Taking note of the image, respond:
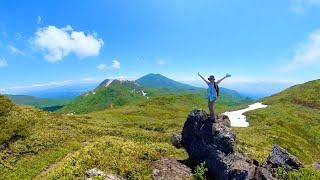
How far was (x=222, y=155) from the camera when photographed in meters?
25.3

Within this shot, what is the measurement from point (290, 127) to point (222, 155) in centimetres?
5897

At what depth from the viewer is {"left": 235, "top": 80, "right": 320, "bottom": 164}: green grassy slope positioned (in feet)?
181

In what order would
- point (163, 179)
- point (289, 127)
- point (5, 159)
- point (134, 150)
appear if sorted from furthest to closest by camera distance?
point (289, 127), point (5, 159), point (134, 150), point (163, 179)

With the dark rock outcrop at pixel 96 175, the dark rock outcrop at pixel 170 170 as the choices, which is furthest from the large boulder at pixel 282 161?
the dark rock outcrop at pixel 96 175

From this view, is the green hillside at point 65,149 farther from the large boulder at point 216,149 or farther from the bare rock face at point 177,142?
the large boulder at point 216,149

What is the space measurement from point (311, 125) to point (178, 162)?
212 feet

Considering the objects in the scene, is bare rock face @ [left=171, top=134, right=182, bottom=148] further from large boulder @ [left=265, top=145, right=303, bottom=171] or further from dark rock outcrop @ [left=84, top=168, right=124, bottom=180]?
dark rock outcrop @ [left=84, top=168, right=124, bottom=180]

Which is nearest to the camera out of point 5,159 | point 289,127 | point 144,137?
point 5,159

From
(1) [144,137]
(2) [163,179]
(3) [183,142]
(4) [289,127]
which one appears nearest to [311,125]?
(4) [289,127]

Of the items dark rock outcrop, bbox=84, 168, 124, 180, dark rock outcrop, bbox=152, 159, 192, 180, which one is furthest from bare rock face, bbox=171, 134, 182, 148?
dark rock outcrop, bbox=84, 168, 124, 180

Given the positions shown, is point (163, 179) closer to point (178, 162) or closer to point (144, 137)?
point (178, 162)

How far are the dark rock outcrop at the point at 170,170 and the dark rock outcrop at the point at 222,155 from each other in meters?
1.62

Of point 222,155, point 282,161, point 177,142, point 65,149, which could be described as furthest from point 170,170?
point 65,149

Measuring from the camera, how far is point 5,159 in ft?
107
